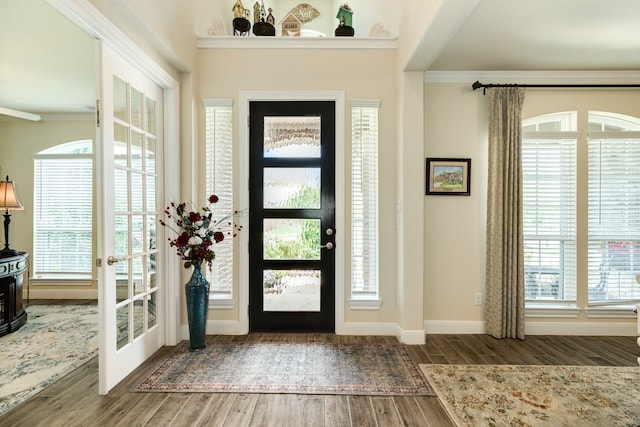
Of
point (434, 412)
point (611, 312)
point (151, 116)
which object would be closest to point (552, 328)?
point (611, 312)

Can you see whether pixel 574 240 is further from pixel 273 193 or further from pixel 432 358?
pixel 273 193

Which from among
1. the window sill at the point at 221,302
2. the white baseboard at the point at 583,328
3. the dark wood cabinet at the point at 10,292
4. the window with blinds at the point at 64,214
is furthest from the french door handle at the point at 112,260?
the white baseboard at the point at 583,328

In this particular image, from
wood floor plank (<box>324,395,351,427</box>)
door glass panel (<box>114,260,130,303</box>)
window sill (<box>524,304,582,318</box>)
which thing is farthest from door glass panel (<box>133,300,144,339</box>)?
window sill (<box>524,304,582,318</box>)

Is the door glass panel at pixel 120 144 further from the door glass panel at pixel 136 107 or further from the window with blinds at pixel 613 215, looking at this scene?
the window with blinds at pixel 613 215

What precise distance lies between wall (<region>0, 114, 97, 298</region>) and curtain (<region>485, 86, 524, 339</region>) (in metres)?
5.46

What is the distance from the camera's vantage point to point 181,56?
3.17 m

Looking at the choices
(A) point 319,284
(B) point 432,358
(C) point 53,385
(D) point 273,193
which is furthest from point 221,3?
(B) point 432,358

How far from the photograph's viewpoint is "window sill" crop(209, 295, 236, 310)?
359cm

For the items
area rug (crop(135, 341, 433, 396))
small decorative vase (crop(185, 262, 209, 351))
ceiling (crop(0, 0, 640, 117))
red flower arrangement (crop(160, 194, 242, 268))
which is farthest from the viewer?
small decorative vase (crop(185, 262, 209, 351))

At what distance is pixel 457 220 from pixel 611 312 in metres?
1.89

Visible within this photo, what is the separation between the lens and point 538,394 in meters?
2.48

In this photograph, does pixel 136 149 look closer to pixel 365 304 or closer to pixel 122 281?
pixel 122 281

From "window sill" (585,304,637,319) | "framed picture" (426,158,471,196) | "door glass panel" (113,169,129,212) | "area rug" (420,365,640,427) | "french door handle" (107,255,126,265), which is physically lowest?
"area rug" (420,365,640,427)

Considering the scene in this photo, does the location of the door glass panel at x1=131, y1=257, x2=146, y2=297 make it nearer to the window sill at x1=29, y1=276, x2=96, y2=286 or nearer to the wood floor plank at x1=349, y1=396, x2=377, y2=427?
the wood floor plank at x1=349, y1=396, x2=377, y2=427
